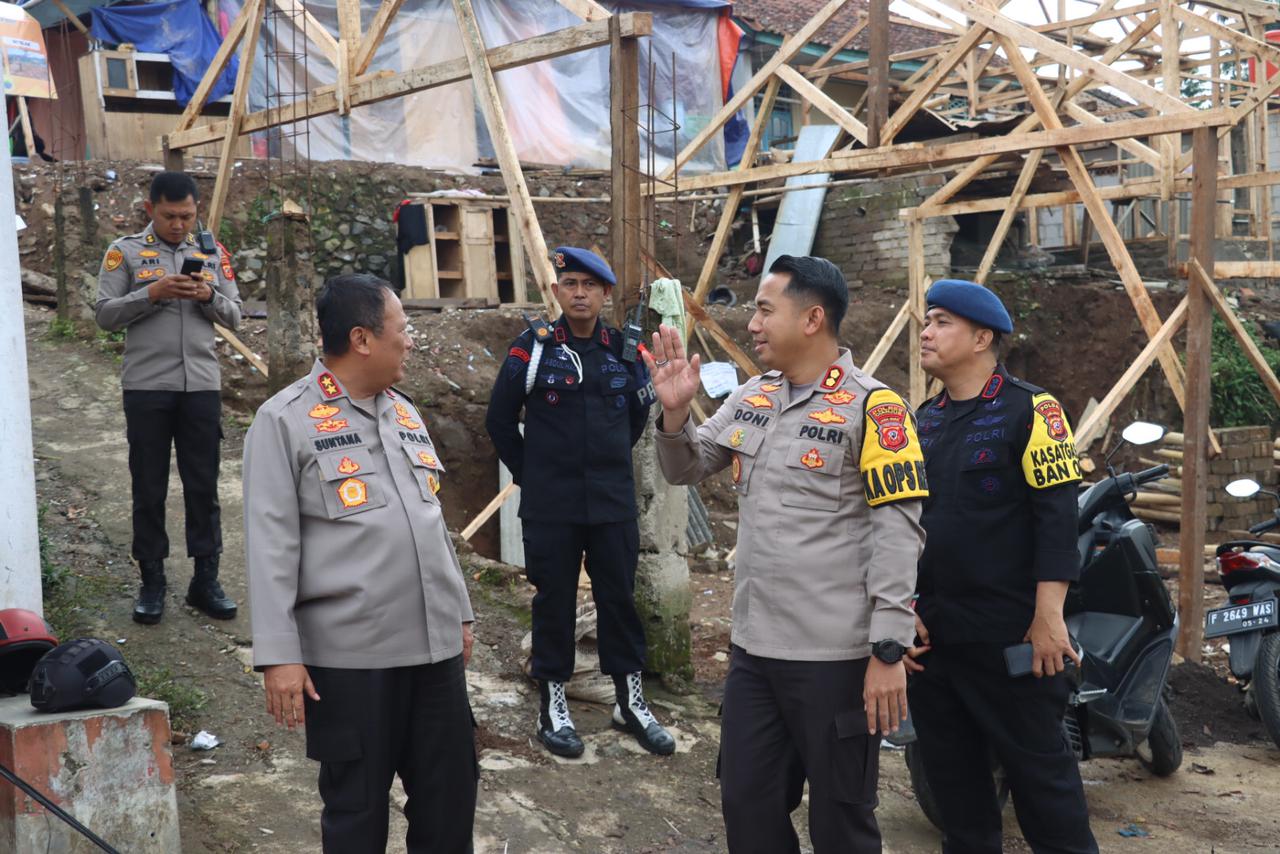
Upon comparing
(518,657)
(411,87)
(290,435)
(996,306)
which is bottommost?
(518,657)

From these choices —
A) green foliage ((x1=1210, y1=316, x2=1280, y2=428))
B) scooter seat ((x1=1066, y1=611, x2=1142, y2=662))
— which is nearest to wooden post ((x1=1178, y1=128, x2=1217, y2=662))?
scooter seat ((x1=1066, y1=611, x2=1142, y2=662))

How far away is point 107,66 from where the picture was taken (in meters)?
13.8

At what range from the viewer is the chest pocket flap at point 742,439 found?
3.00 meters

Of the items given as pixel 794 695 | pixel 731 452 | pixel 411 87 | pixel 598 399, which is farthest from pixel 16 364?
pixel 411 87

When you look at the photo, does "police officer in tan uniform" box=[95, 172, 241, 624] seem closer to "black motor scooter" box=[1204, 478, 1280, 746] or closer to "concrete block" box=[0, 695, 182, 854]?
"concrete block" box=[0, 695, 182, 854]

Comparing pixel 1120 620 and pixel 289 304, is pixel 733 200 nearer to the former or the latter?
pixel 289 304

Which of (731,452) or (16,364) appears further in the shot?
(16,364)

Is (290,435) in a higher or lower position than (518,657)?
higher

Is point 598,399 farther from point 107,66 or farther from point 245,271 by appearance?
point 107,66

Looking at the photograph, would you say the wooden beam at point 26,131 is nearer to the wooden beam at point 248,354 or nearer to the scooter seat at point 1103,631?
the wooden beam at point 248,354

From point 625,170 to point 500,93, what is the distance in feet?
37.1

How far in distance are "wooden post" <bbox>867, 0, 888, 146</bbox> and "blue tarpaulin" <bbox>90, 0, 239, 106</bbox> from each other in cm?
870

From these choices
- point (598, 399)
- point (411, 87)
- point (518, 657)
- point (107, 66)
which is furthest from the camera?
point (107, 66)

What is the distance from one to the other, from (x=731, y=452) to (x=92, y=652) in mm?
1820
